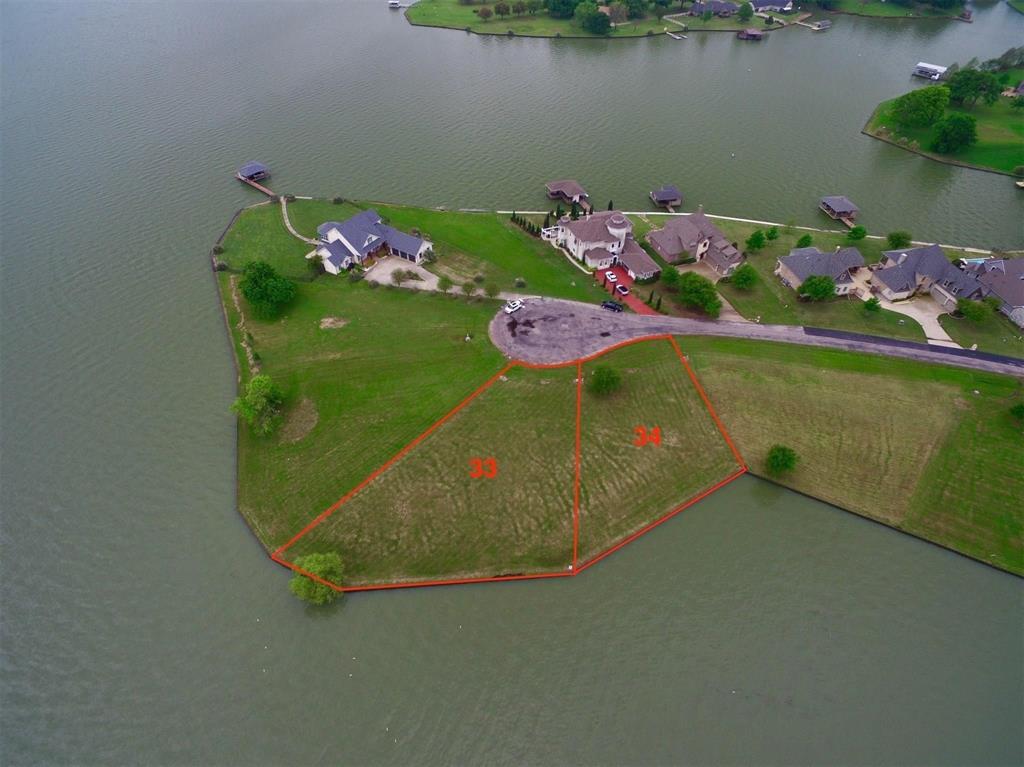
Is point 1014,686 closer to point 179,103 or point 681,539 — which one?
point 681,539

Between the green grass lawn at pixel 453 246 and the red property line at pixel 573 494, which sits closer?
the red property line at pixel 573 494

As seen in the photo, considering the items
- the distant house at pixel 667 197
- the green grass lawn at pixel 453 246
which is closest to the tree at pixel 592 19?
the distant house at pixel 667 197

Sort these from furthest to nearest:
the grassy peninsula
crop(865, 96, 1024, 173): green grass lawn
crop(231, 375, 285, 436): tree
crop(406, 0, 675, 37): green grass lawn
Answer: crop(406, 0, 675, 37): green grass lawn → crop(865, 96, 1024, 173): green grass lawn → crop(231, 375, 285, 436): tree → the grassy peninsula

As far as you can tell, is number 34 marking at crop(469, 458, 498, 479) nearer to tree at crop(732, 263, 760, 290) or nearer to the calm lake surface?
the calm lake surface

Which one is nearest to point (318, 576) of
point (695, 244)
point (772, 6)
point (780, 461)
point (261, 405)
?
point (261, 405)

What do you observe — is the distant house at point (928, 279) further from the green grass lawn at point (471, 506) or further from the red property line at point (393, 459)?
the red property line at point (393, 459)

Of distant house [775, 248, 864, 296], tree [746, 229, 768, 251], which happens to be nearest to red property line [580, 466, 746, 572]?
distant house [775, 248, 864, 296]
